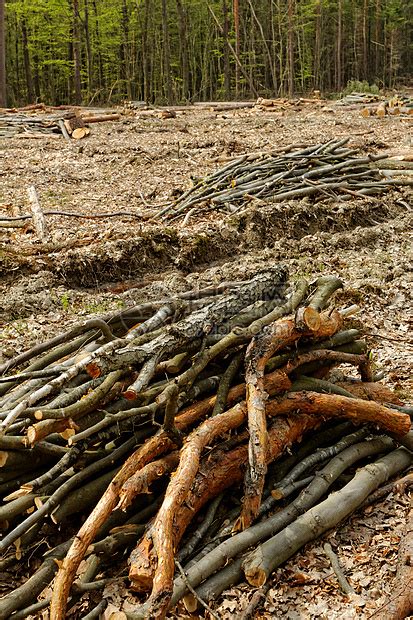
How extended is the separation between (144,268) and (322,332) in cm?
465

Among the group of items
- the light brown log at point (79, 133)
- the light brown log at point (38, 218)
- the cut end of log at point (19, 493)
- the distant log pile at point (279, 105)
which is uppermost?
the distant log pile at point (279, 105)

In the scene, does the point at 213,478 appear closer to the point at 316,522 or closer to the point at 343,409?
the point at 316,522

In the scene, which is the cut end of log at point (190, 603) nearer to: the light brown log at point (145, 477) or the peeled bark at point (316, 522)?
the peeled bark at point (316, 522)

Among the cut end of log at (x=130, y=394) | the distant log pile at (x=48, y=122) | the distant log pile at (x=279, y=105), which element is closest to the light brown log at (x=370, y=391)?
the cut end of log at (x=130, y=394)

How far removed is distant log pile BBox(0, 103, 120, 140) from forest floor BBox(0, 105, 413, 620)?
8.38 feet

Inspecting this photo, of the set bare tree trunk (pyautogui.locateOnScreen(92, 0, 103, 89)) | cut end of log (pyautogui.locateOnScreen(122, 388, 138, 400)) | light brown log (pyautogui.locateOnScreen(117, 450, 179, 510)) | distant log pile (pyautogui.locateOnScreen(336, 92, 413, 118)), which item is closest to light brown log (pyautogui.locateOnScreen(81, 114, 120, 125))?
distant log pile (pyautogui.locateOnScreen(336, 92, 413, 118))

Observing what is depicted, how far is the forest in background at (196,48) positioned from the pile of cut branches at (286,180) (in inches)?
866

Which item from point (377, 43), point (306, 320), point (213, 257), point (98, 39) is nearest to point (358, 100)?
point (213, 257)

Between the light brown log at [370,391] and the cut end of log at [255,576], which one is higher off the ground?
the light brown log at [370,391]

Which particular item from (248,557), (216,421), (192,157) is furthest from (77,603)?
(192,157)

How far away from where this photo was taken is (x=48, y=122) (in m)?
17.4

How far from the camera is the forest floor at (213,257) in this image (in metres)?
3.06

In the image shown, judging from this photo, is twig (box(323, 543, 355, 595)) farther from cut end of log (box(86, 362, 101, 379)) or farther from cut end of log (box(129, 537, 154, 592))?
cut end of log (box(86, 362, 101, 379))

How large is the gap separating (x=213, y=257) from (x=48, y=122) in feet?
37.3
